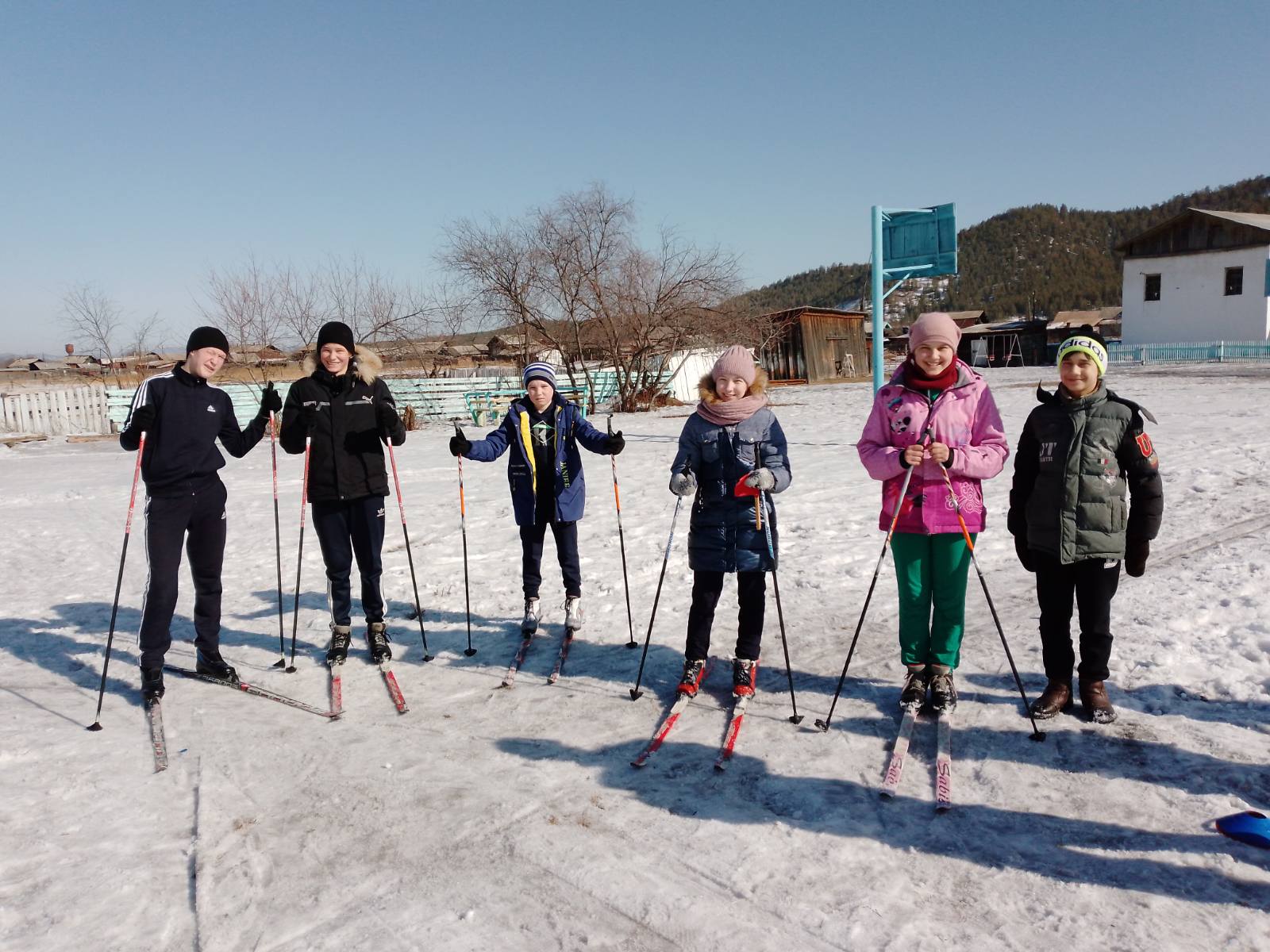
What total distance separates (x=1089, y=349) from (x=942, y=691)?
174 centimetres

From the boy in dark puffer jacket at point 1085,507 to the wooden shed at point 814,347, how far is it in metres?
31.6

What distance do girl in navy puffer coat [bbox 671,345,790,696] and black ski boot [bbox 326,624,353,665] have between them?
226cm

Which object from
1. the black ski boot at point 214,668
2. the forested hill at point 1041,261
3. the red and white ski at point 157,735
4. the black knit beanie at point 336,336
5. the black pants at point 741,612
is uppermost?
the forested hill at point 1041,261

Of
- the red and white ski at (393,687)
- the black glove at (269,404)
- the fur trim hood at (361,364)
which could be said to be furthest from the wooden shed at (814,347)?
the red and white ski at (393,687)

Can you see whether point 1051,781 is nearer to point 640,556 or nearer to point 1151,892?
point 1151,892

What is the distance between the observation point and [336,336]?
5.02m

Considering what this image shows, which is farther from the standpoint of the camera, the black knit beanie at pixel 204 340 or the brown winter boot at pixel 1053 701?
the black knit beanie at pixel 204 340

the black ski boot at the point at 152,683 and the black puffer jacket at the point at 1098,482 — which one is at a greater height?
the black puffer jacket at the point at 1098,482

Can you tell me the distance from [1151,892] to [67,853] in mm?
3868

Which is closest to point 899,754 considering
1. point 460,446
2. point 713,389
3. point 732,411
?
point 732,411

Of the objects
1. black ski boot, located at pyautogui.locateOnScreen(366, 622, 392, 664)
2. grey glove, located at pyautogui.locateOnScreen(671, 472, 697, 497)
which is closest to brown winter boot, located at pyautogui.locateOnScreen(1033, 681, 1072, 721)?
grey glove, located at pyautogui.locateOnScreen(671, 472, 697, 497)

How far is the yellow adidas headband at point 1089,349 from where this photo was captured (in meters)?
3.63

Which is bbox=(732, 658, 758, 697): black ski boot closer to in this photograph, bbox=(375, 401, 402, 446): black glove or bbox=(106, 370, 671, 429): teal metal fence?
bbox=(375, 401, 402, 446): black glove

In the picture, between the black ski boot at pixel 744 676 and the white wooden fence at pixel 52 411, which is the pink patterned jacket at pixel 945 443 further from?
the white wooden fence at pixel 52 411
